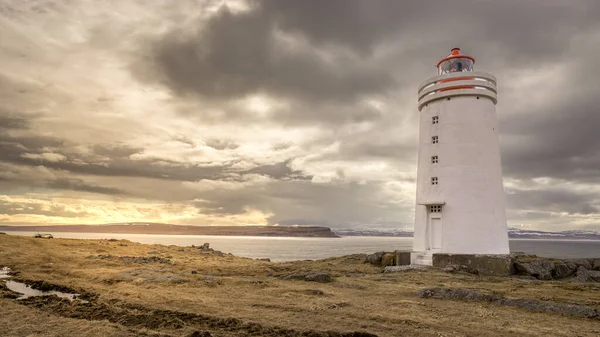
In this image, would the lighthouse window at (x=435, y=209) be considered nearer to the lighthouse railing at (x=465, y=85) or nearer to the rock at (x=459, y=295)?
the lighthouse railing at (x=465, y=85)

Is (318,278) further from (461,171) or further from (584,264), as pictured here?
(584,264)

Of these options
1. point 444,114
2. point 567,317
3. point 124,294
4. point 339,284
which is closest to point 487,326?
point 567,317

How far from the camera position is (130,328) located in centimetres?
966

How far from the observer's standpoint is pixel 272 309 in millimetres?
11727

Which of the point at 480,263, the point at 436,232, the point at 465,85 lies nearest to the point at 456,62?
the point at 465,85

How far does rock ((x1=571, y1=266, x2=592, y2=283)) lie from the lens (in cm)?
2273

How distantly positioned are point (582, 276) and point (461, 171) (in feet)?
30.0

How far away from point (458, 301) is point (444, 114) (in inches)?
602

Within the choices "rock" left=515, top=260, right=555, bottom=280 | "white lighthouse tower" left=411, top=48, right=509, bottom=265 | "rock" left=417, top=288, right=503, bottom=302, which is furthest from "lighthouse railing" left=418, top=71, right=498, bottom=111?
"rock" left=417, top=288, right=503, bottom=302

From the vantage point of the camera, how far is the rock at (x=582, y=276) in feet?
74.6

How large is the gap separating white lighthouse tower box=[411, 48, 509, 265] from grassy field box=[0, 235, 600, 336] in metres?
5.68

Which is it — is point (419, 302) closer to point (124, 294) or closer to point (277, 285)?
point (277, 285)

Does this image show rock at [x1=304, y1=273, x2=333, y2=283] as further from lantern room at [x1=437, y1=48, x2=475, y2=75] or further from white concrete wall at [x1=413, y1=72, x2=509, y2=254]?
lantern room at [x1=437, y1=48, x2=475, y2=75]

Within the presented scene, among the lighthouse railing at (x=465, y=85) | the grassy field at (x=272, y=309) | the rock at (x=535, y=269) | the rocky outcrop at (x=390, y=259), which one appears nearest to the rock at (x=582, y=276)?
the rock at (x=535, y=269)
